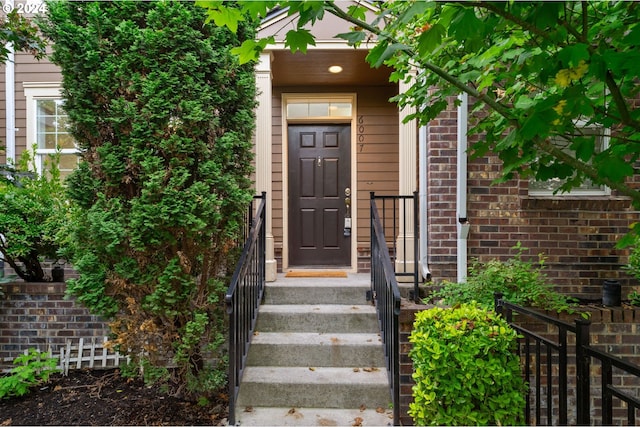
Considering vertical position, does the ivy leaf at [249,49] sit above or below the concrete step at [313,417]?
above

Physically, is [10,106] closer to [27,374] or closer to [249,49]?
[27,374]

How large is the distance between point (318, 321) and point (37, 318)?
279 centimetres

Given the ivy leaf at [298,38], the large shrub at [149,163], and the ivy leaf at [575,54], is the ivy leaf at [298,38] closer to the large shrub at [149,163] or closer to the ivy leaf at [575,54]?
the ivy leaf at [575,54]

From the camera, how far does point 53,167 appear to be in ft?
13.5

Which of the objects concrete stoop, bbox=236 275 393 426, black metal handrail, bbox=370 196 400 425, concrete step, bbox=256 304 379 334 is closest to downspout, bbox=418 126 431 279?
black metal handrail, bbox=370 196 400 425

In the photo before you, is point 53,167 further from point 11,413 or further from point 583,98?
point 583,98

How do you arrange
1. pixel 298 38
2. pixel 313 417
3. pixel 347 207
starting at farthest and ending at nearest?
pixel 347 207
pixel 313 417
pixel 298 38

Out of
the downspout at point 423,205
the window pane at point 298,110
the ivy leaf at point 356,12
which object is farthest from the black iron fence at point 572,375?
the window pane at point 298,110

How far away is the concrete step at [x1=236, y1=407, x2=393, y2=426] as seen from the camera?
8.80ft

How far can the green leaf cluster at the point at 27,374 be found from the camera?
123 inches

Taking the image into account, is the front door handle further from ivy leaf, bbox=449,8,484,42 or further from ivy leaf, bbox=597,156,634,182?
ivy leaf, bbox=449,8,484,42

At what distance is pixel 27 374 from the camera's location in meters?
3.17

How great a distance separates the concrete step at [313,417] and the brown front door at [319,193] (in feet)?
8.26

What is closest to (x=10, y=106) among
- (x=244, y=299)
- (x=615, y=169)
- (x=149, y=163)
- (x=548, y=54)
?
(x=149, y=163)
